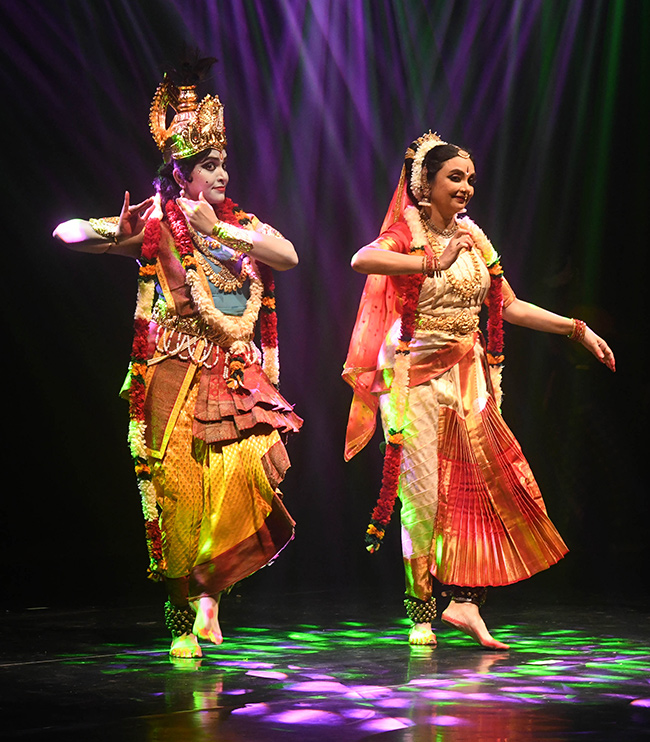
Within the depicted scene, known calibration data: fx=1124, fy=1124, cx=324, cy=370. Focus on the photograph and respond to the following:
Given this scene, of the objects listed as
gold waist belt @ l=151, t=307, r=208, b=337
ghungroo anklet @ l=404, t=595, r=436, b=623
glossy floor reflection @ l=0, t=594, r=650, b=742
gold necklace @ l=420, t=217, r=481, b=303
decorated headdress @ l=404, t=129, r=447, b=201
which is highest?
decorated headdress @ l=404, t=129, r=447, b=201

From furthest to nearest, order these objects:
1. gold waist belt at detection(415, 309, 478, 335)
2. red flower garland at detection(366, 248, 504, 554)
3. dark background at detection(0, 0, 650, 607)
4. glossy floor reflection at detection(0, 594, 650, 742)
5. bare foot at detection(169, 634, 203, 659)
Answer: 1. dark background at detection(0, 0, 650, 607)
2. gold waist belt at detection(415, 309, 478, 335)
3. red flower garland at detection(366, 248, 504, 554)
4. bare foot at detection(169, 634, 203, 659)
5. glossy floor reflection at detection(0, 594, 650, 742)

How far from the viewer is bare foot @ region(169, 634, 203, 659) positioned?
11.7 feet

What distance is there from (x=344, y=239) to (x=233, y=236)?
2445 mm

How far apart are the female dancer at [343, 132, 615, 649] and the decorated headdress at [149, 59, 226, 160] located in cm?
66

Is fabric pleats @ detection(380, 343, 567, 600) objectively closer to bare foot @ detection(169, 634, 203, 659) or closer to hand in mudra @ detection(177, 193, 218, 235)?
bare foot @ detection(169, 634, 203, 659)

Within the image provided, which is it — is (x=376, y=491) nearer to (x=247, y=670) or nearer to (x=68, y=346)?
(x=68, y=346)

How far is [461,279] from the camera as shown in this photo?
401 cm

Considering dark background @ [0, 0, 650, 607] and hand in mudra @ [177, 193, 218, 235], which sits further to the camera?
dark background @ [0, 0, 650, 607]

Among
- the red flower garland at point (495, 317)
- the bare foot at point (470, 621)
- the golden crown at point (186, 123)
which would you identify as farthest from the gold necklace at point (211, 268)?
the bare foot at point (470, 621)

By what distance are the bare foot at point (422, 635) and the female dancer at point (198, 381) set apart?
544 millimetres

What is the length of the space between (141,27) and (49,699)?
3.63 metres

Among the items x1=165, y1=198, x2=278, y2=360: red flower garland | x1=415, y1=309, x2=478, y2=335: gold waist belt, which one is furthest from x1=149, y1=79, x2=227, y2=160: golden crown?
x1=415, y1=309, x2=478, y2=335: gold waist belt

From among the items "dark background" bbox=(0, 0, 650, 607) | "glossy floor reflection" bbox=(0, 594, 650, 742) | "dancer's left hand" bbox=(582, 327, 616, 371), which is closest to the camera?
"glossy floor reflection" bbox=(0, 594, 650, 742)

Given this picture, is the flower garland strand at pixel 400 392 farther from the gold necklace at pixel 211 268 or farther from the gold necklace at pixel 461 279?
the gold necklace at pixel 211 268
